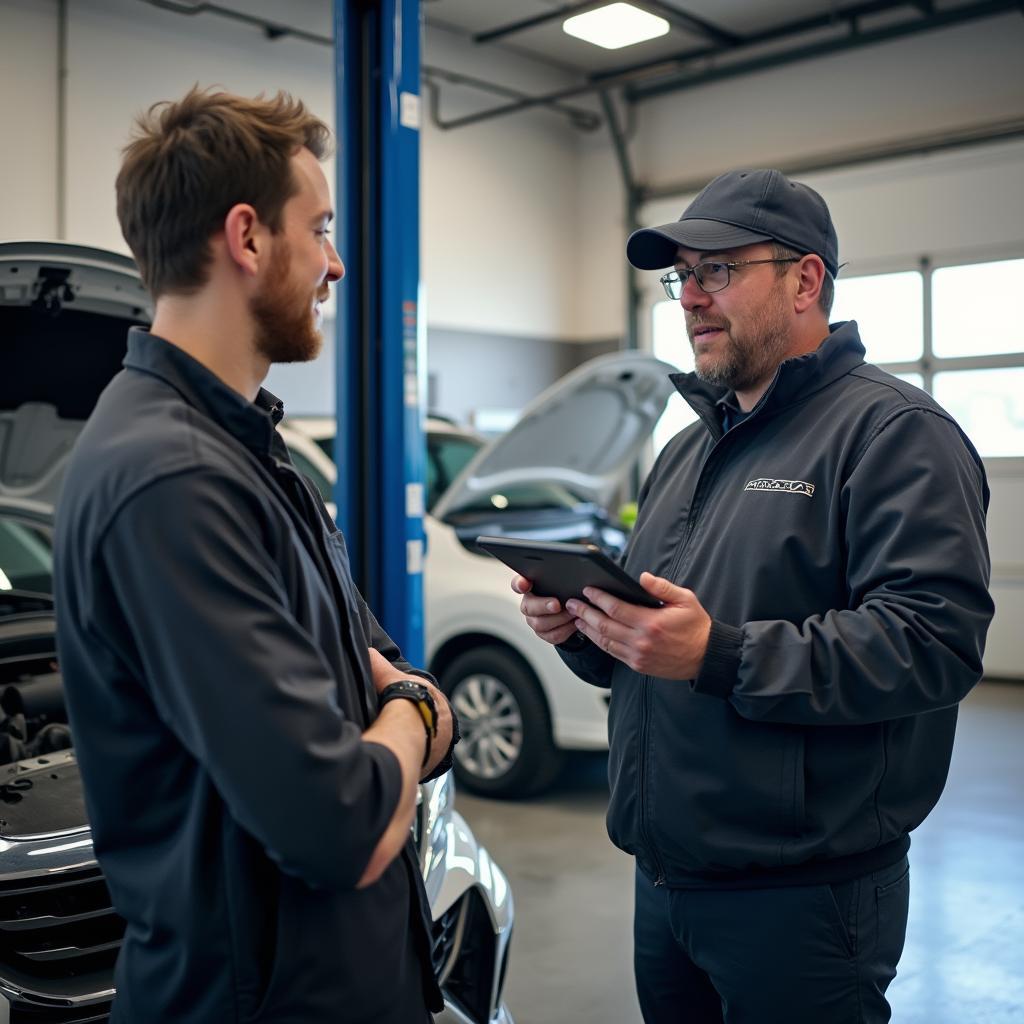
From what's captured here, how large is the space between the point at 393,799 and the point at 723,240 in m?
1.12

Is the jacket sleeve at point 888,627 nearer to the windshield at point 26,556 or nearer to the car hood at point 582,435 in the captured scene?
the windshield at point 26,556

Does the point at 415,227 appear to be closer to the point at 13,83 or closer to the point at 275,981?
the point at 275,981

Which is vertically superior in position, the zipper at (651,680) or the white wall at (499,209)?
the white wall at (499,209)

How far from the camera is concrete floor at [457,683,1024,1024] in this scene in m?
3.01

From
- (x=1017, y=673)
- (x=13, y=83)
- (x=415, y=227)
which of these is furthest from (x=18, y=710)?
(x=1017, y=673)

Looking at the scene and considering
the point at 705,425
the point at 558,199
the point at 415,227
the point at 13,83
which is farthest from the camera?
the point at 558,199

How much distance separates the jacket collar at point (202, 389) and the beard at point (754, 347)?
0.93m

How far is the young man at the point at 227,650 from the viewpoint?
0.99 meters

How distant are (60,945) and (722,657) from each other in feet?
4.06

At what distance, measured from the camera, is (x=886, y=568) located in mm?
1555

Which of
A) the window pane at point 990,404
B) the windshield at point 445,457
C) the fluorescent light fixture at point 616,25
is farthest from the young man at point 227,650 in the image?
the window pane at point 990,404

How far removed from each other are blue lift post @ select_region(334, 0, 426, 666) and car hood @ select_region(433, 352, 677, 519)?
88 cm

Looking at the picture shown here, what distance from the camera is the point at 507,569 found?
4.76m

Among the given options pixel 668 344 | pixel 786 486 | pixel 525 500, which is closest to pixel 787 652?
pixel 786 486
